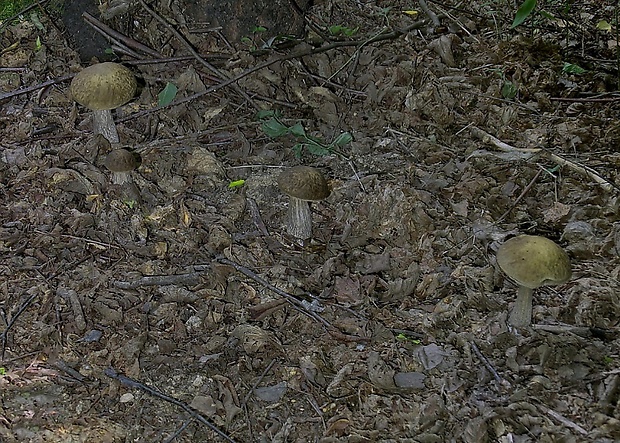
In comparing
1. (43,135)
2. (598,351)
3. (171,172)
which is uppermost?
(43,135)

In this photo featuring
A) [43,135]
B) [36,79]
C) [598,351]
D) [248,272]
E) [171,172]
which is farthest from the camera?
[36,79]

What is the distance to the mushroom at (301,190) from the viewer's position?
4.57 m

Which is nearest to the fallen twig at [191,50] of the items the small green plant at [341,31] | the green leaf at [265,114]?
the green leaf at [265,114]

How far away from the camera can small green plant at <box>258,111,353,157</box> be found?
217 inches

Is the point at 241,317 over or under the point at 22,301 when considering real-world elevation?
under

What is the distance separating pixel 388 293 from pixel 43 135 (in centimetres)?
394

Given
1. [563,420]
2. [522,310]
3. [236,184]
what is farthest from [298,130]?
[563,420]

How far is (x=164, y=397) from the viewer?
367 cm

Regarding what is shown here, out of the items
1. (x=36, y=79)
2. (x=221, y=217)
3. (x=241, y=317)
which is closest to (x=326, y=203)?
(x=221, y=217)

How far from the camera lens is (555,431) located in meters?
3.14

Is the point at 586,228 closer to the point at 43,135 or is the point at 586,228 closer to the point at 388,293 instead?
the point at 388,293

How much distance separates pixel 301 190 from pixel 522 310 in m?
1.85

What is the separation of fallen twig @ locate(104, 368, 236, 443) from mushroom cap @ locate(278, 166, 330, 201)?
5.84 ft

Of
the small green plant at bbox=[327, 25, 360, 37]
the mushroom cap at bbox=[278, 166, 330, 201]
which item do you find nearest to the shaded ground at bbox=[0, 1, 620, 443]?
the small green plant at bbox=[327, 25, 360, 37]
